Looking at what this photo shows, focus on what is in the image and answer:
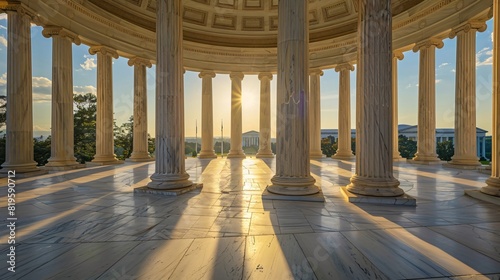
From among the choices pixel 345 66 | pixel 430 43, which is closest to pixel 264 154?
pixel 345 66

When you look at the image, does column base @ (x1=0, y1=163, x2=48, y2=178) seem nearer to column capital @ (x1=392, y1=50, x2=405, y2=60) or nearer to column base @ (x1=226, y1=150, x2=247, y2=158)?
column base @ (x1=226, y1=150, x2=247, y2=158)

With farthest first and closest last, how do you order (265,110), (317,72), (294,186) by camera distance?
(265,110), (317,72), (294,186)

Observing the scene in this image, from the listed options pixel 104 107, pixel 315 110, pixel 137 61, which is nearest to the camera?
pixel 104 107

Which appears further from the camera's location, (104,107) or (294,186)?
(104,107)

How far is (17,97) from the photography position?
320 feet

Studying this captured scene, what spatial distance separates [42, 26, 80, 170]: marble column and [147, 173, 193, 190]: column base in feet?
240

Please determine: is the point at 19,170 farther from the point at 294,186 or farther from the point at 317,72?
the point at 317,72

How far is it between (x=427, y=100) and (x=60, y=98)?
186 m

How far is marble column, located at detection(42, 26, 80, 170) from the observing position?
383 feet

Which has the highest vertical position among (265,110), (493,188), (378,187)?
(265,110)

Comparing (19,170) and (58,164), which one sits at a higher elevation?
Result: (58,164)

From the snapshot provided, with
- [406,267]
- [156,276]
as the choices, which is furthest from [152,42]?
[406,267]

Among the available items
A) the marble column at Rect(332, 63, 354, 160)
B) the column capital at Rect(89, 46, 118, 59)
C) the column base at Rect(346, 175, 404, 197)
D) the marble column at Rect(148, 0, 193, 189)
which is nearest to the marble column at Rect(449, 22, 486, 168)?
the marble column at Rect(332, 63, 354, 160)

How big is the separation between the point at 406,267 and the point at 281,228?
711 inches
